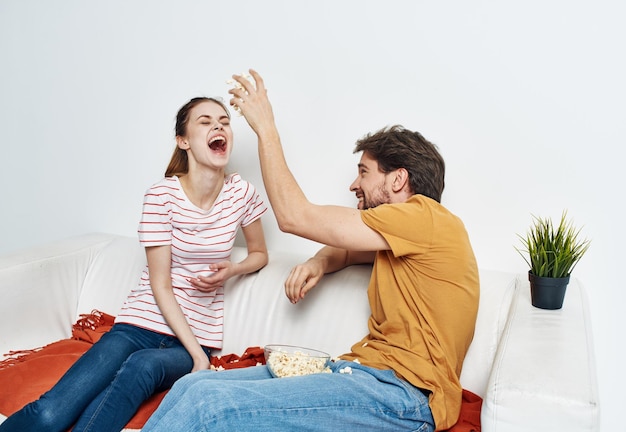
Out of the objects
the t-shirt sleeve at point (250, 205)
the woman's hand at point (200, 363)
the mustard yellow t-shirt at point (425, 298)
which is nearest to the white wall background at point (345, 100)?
the t-shirt sleeve at point (250, 205)

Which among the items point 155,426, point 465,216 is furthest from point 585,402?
point 465,216

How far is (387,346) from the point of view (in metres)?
1.73

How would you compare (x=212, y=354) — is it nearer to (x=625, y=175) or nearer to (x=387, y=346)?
(x=387, y=346)

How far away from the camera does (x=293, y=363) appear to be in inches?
66.4

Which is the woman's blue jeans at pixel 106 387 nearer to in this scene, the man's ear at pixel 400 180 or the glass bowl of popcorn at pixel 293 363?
the glass bowl of popcorn at pixel 293 363

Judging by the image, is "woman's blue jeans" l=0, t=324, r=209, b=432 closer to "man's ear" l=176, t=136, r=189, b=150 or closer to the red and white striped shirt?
the red and white striped shirt

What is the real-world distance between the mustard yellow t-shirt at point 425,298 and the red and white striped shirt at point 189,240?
0.61m

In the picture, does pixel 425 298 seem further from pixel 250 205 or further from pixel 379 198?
pixel 250 205

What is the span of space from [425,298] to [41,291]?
145cm

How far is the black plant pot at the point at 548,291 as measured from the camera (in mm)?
1827

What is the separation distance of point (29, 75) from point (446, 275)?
7.20 feet

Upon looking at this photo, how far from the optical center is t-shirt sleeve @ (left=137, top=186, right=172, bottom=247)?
2.06 m

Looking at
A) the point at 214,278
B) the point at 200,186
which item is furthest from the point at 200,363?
the point at 200,186

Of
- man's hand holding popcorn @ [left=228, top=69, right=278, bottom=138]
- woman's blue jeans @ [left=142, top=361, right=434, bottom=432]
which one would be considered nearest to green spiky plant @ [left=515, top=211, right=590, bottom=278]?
woman's blue jeans @ [left=142, top=361, right=434, bottom=432]
